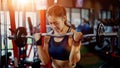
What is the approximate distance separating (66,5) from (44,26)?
0.24 metres

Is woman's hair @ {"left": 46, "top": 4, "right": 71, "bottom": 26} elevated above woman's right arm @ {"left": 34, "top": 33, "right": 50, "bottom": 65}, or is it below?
above

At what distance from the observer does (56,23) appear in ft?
7.23

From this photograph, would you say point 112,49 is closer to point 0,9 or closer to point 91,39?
point 91,39

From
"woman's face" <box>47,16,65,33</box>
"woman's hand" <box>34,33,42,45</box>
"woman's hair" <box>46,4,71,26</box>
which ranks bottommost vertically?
"woman's hand" <box>34,33,42,45</box>

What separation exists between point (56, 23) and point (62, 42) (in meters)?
0.15

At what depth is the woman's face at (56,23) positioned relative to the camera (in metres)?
2.20

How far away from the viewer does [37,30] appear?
225cm

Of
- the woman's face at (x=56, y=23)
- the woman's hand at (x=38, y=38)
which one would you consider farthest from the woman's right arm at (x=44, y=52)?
the woman's face at (x=56, y=23)

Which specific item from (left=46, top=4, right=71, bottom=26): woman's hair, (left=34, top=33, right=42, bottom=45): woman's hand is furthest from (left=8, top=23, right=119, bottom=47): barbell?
(left=46, top=4, right=71, bottom=26): woman's hair

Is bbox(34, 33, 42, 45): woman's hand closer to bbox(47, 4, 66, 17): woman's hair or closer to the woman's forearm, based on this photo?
the woman's forearm

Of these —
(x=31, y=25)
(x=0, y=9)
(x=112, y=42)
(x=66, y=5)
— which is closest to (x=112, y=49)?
(x=112, y=42)

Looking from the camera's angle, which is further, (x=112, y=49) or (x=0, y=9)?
(x=0, y=9)

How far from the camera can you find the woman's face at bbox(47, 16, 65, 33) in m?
2.20

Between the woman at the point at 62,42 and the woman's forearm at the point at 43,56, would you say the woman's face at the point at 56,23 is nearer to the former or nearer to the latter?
the woman at the point at 62,42
